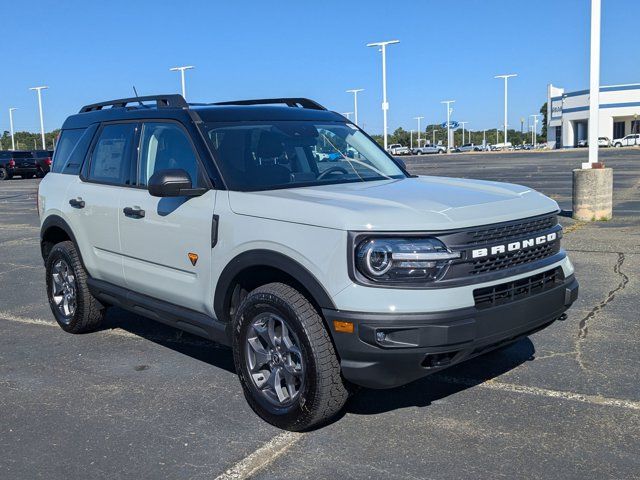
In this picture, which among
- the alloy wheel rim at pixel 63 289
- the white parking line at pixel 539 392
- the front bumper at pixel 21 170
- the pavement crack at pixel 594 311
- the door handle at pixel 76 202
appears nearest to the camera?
the white parking line at pixel 539 392

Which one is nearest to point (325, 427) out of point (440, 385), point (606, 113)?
point (440, 385)

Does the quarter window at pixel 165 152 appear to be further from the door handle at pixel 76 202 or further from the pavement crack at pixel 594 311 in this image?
the pavement crack at pixel 594 311

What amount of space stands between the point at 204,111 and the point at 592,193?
30.6 ft

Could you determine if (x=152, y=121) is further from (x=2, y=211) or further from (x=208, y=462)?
(x=2, y=211)

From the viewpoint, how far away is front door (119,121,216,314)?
4.38m

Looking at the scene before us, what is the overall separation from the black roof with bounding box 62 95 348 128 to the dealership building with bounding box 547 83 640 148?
82282mm

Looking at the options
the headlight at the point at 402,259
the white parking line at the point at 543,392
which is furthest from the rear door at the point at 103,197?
the white parking line at the point at 543,392

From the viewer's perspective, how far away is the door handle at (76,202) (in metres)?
5.65

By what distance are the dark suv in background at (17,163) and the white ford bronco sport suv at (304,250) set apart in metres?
37.9

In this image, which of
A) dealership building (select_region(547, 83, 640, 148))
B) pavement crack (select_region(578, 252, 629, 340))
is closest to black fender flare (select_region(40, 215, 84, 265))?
pavement crack (select_region(578, 252, 629, 340))

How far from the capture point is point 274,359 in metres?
4.00

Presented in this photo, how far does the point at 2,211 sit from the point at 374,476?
18.2 meters

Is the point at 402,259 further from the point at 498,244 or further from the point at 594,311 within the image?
the point at 594,311

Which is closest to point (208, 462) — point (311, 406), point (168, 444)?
point (168, 444)
